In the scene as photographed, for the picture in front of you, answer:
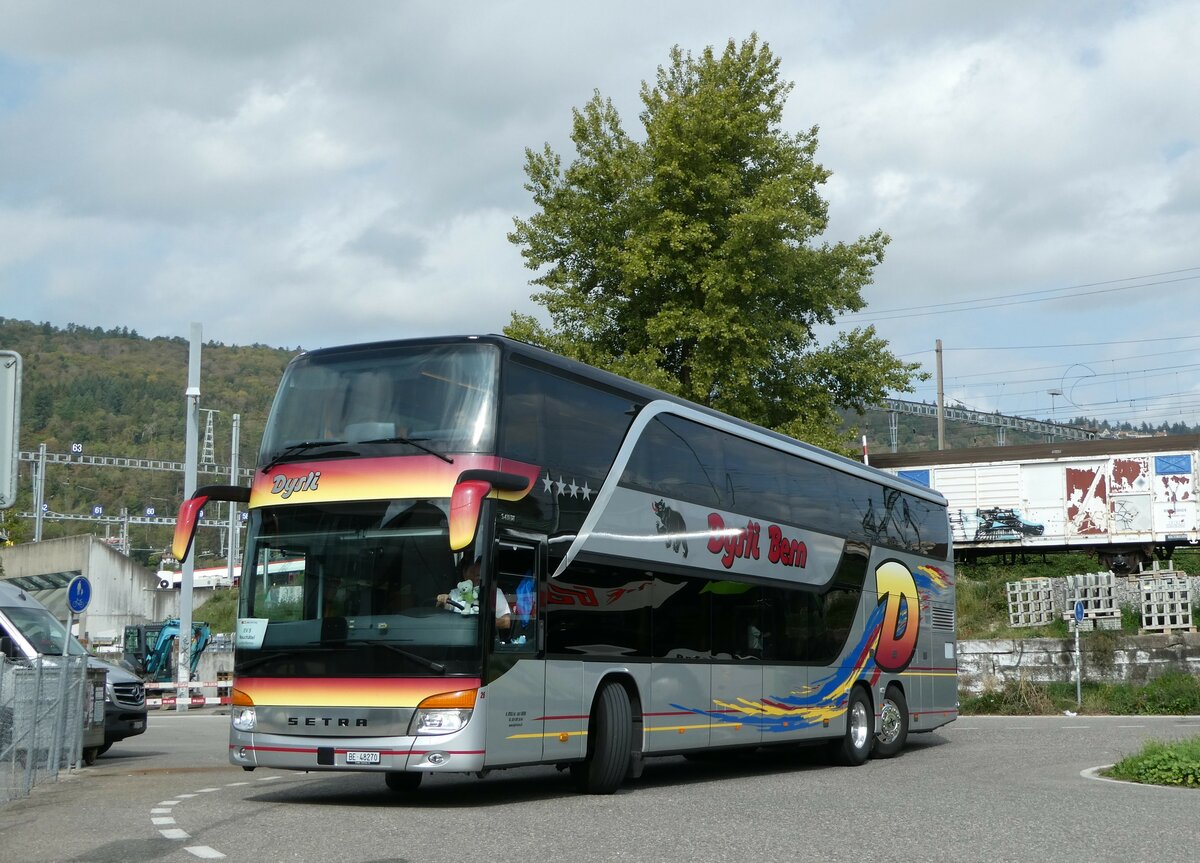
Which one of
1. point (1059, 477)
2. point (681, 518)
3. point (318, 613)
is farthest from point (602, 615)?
point (1059, 477)

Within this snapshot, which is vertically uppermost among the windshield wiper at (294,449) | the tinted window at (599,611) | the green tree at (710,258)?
the green tree at (710,258)

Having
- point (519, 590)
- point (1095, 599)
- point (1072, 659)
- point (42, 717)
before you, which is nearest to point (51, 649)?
point (42, 717)

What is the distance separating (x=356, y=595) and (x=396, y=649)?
1.97 feet

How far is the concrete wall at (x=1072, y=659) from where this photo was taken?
107 ft

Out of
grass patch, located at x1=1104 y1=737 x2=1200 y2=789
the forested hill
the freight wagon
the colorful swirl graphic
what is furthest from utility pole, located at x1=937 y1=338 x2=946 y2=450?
the forested hill

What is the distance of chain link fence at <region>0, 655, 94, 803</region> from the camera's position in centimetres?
1366

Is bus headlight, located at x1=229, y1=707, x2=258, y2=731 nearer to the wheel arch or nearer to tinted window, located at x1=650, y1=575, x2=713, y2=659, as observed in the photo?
the wheel arch

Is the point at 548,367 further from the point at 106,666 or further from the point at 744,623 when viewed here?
the point at 106,666

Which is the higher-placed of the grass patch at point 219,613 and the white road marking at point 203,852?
the grass patch at point 219,613

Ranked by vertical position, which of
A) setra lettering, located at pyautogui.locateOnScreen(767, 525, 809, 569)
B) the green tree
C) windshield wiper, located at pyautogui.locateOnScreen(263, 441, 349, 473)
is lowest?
setra lettering, located at pyautogui.locateOnScreen(767, 525, 809, 569)

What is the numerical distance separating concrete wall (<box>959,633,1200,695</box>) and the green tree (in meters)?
7.47

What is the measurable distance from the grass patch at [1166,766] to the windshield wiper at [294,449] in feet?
28.9

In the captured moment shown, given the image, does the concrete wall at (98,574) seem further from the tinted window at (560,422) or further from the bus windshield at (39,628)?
the tinted window at (560,422)

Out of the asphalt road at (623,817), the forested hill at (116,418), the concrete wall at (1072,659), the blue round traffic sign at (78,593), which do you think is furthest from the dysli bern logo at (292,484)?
the forested hill at (116,418)
